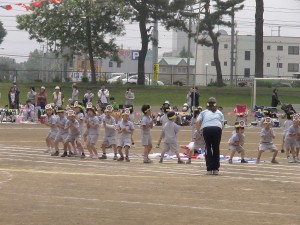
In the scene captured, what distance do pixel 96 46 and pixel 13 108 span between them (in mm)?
23546

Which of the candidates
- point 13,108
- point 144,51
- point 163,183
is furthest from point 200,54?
point 163,183

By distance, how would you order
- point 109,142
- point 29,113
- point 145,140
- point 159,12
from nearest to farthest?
point 145,140, point 109,142, point 29,113, point 159,12

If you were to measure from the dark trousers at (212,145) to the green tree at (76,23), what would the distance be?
146 feet

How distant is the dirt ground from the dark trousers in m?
0.34

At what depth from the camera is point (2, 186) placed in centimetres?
1625

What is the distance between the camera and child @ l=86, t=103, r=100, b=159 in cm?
2498

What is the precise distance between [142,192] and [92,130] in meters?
9.84

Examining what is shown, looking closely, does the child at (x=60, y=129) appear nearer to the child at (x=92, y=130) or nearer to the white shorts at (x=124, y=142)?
the child at (x=92, y=130)

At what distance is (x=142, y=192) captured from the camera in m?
15.5

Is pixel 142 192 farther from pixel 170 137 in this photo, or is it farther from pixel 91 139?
pixel 91 139

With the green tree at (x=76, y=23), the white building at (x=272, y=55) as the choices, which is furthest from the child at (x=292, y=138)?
the white building at (x=272, y=55)

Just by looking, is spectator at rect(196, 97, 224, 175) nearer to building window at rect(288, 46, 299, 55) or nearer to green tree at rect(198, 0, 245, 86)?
green tree at rect(198, 0, 245, 86)

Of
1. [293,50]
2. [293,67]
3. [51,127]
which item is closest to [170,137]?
[51,127]

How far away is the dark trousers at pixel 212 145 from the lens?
19084 mm
